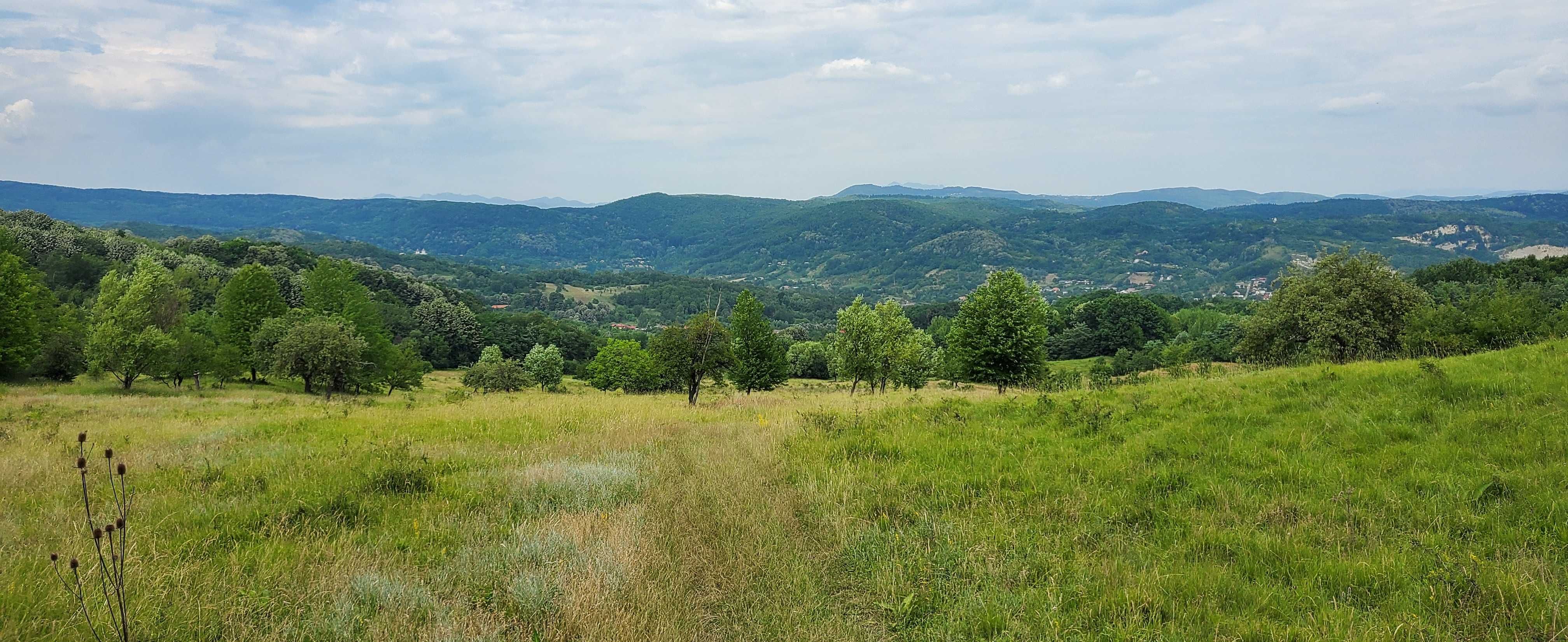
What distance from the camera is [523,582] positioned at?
15.6 feet

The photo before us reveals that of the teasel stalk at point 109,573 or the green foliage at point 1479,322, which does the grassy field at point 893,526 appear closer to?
the teasel stalk at point 109,573

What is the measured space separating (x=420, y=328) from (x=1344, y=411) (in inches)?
4380

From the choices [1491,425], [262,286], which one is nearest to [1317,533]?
[1491,425]

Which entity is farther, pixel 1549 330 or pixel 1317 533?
pixel 1549 330

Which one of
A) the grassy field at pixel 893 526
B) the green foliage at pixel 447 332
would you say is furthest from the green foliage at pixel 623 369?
the grassy field at pixel 893 526

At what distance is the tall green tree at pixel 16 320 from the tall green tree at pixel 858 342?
44346 mm

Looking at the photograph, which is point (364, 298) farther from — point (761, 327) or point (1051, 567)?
point (1051, 567)

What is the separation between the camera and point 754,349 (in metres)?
44.0

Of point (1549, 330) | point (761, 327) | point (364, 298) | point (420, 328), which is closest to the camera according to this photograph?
point (1549, 330)

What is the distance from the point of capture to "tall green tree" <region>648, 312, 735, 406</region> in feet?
104

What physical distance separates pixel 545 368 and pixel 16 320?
45188 millimetres

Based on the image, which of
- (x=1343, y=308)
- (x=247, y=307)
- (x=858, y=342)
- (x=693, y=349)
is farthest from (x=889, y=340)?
(x=247, y=307)

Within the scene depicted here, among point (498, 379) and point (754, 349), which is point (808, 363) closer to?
point (498, 379)

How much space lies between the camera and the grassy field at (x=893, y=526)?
14.0 ft
